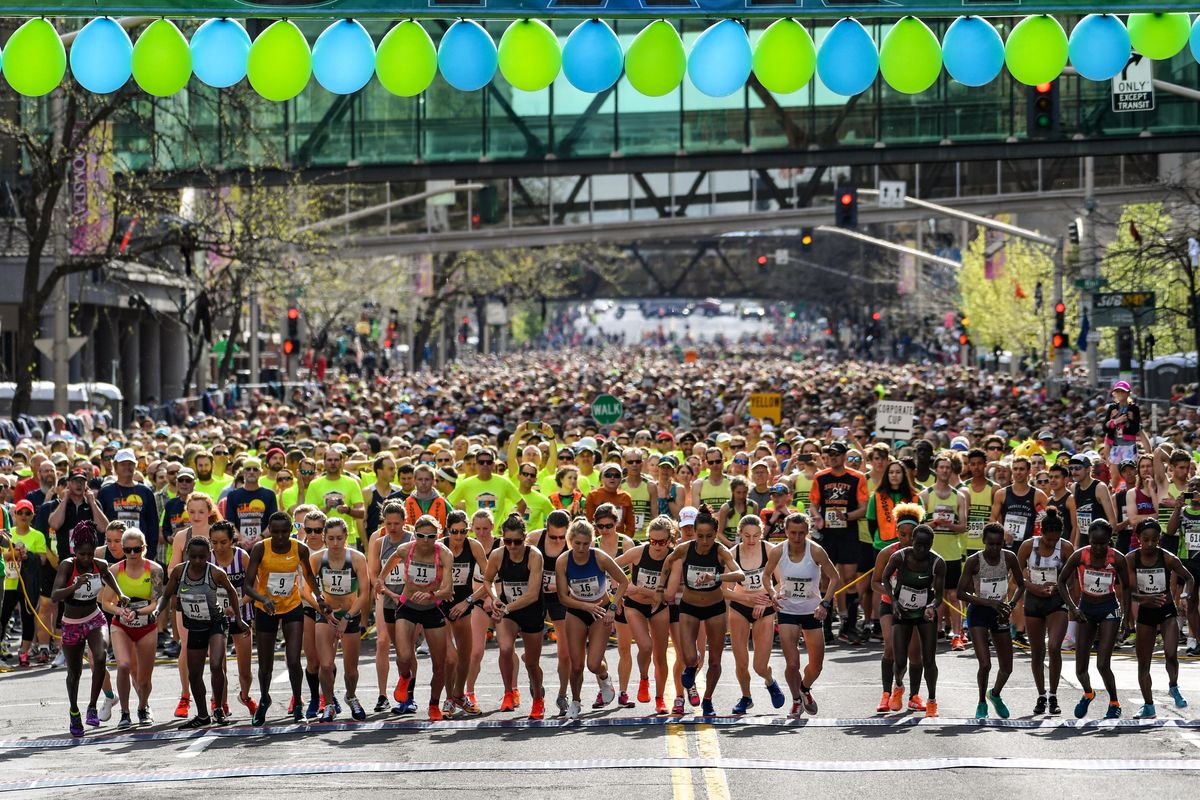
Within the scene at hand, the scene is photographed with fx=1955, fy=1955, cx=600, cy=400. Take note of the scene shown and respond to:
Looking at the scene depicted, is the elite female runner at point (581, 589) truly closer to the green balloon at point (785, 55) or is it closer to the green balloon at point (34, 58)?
the green balloon at point (785, 55)

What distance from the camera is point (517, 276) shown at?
271 ft

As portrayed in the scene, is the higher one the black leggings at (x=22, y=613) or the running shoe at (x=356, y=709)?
the black leggings at (x=22, y=613)

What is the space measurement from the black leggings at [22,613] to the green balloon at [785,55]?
10.1 metres

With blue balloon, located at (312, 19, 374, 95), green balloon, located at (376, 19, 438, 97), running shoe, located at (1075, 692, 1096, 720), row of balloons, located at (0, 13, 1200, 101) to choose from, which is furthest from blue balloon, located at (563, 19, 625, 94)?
running shoe, located at (1075, 692, 1096, 720)

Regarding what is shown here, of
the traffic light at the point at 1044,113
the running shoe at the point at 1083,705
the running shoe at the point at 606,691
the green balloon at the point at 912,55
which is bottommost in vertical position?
the running shoe at the point at 1083,705

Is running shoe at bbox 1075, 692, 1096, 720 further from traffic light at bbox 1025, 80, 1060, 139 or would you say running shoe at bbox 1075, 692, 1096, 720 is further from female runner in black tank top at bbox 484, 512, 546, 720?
traffic light at bbox 1025, 80, 1060, 139

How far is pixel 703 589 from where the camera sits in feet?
46.1

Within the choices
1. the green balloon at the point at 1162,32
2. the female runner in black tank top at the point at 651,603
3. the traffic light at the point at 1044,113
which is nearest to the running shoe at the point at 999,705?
the female runner in black tank top at the point at 651,603

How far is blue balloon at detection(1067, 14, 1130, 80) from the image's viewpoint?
10.7 m

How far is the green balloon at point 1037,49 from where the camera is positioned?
35.3 ft

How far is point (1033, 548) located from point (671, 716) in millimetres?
2902

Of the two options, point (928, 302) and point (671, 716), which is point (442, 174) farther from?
point (928, 302)

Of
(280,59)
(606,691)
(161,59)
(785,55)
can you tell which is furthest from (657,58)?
(606,691)

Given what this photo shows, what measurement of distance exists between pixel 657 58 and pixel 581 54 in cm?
45
